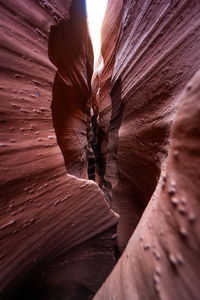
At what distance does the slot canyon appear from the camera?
0.29 metres

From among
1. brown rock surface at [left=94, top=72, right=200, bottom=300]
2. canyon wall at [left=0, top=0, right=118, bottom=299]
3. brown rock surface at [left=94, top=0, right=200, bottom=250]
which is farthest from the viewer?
brown rock surface at [left=94, top=0, right=200, bottom=250]

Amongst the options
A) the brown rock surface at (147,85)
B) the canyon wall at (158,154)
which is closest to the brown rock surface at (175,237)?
the canyon wall at (158,154)

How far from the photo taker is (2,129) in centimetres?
48

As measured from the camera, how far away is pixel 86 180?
28.2 inches

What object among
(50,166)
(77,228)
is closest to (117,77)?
(50,166)

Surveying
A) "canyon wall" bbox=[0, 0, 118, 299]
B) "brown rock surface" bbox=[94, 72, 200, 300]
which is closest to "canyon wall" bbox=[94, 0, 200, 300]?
"brown rock surface" bbox=[94, 72, 200, 300]

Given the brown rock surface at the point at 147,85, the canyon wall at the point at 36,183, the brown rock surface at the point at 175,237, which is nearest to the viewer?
the brown rock surface at the point at 175,237

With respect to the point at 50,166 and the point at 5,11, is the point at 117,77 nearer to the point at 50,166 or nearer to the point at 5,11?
the point at 5,11

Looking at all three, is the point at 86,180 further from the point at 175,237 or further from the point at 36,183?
the point at 175,237

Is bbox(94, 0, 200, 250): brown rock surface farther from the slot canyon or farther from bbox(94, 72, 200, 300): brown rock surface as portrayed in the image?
bbox(94, 72, 200, 300): brown rock surface

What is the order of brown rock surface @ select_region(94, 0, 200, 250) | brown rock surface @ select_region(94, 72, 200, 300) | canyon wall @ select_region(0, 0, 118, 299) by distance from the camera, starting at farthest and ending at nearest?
brown rock surface @ select_region(94, 0, 200, 250) → canyon wall @ select_region(0, 0, 118, 299) → brown rock surface @ select_region(94, 72, 200, 300)

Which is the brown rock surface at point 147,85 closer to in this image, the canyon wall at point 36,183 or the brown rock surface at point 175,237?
the brown rock surface at point 175,237

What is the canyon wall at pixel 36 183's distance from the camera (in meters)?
0.49

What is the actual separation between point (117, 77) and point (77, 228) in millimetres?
1349
